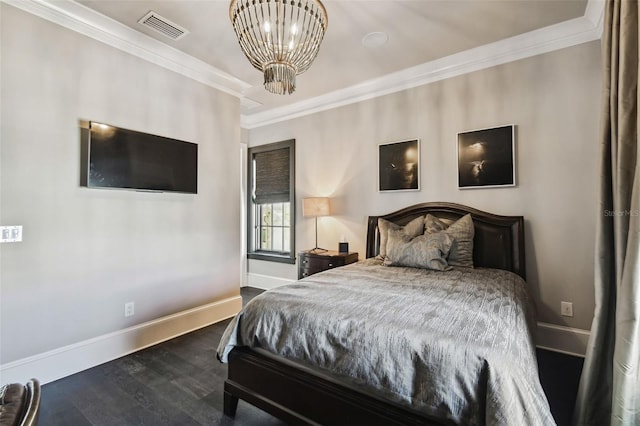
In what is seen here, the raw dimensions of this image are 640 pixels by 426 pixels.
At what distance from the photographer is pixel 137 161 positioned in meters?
2.70

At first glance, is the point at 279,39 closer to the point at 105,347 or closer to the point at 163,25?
the point at 163,25

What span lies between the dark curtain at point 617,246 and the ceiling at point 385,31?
4.44 ft

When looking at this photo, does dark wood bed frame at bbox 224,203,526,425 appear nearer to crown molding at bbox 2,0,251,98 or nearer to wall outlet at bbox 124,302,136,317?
wall outlet at bbox 124,302,136,317

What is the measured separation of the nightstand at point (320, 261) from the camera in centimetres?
353

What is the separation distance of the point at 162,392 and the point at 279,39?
243 cm

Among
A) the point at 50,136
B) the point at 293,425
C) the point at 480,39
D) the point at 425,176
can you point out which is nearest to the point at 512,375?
the point at 293,425

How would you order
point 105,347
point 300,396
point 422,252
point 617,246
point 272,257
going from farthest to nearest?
1. point 272,257
2. point 422,252
3. point 105,347
4. point 300,396
5. point 617,246

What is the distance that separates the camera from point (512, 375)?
1.09m

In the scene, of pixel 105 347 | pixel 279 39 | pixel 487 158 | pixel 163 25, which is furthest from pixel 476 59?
pixel 105 347

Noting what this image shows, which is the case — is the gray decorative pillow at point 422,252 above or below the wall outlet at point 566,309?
above

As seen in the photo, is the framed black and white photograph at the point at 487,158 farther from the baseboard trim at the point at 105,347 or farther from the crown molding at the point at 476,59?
the baseboard trim at the point at 105,347

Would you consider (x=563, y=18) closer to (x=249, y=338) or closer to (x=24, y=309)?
(x=249, y=338)

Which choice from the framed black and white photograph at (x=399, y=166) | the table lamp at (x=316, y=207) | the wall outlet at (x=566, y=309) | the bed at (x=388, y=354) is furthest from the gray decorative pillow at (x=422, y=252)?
the table lamp at (x=316, y=207)

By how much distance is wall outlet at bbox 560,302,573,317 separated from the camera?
264 centimetres
